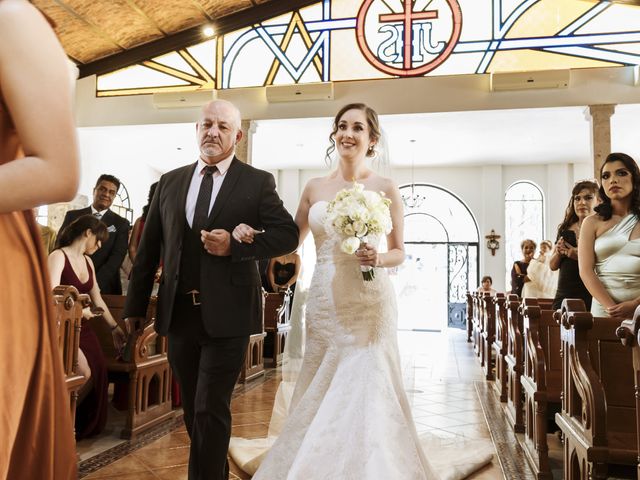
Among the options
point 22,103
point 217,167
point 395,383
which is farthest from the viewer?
point 395,383

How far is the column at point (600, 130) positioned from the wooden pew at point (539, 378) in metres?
6.70

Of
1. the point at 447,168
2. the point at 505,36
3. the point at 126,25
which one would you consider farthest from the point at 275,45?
the point at 447,168

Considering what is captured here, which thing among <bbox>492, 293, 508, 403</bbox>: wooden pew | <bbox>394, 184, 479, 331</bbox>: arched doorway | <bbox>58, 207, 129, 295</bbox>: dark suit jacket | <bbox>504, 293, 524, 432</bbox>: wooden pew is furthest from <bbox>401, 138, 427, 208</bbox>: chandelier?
<bbox>504, 293, 524, 432</bbox>: wooden pew

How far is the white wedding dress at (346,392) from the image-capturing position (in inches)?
96.9

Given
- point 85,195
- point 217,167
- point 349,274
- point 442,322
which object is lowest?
point 442,322

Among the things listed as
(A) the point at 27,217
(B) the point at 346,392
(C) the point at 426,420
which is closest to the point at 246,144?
(C) the point at 426,420

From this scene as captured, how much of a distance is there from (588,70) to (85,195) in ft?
35.2

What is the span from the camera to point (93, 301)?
14.5 ft

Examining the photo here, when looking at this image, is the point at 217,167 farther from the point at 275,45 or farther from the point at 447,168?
the point at 447,168

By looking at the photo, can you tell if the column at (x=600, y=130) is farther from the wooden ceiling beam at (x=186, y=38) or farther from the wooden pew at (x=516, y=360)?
the wooden pew at (x=516, y=360)

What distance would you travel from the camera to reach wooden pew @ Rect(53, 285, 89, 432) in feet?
10.2

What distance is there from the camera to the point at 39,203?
0.75 meters

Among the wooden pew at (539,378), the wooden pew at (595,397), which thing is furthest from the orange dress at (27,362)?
the wooden pew at (539,378)

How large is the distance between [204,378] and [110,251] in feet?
12.6
